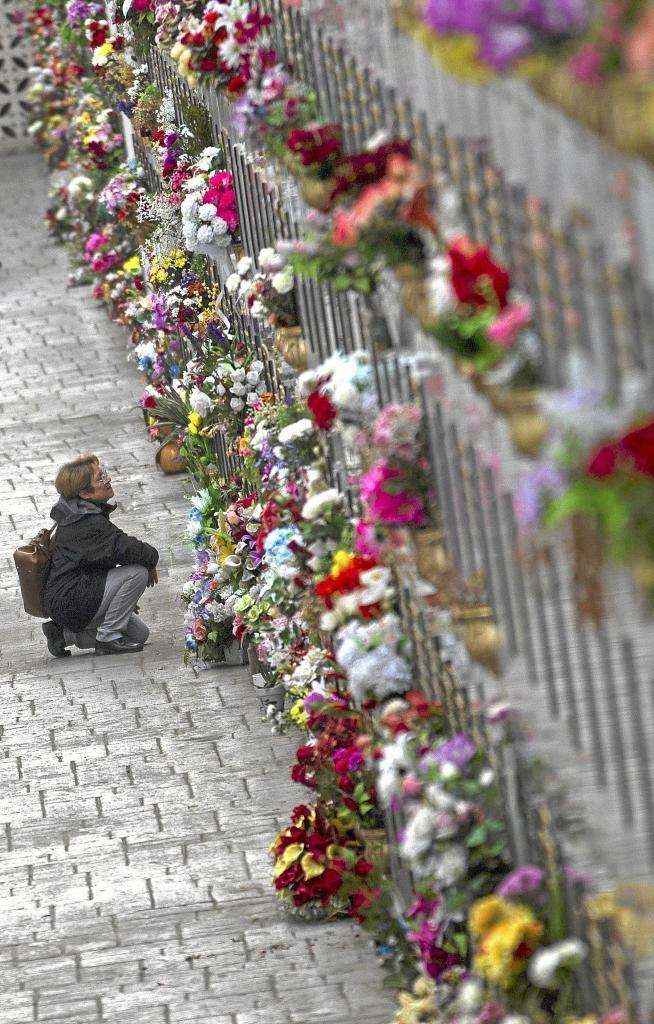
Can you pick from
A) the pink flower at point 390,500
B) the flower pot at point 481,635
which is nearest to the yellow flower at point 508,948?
the flower pot at point 481,635

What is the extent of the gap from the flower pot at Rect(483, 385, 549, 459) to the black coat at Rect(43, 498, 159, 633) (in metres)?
6.95

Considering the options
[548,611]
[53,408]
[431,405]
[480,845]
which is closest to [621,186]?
[548,611]

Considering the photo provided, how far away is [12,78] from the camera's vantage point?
91.2 feet

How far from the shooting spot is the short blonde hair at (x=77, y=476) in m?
10.6

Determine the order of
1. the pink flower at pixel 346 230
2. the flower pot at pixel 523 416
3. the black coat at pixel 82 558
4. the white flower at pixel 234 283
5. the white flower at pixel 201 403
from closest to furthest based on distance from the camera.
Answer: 1. the flower pot at pixel 523 416
2. the pink flower at pixel 346 230
3. the white flower at pixel 234 283
4. the white flower at pixel 201 403
5. the black coat at pixel 82 558

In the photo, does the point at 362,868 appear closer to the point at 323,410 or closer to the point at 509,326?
the point at 323,410

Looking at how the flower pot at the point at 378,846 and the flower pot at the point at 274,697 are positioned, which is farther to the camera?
the flower pot at the point at 274,697

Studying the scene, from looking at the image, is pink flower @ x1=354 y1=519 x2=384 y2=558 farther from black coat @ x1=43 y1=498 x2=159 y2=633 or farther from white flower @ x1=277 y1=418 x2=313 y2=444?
black coat @ x1=43 y1=498 x2=159 y2=633

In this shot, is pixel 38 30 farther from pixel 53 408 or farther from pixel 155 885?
pixel 155 885

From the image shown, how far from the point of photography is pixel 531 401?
3646mm

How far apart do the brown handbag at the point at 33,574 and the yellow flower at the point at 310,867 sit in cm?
369

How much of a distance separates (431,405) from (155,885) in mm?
3177

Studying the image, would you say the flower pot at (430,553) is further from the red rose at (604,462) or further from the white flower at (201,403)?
the white flower at (201,403)

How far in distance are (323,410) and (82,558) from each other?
14.9ft
